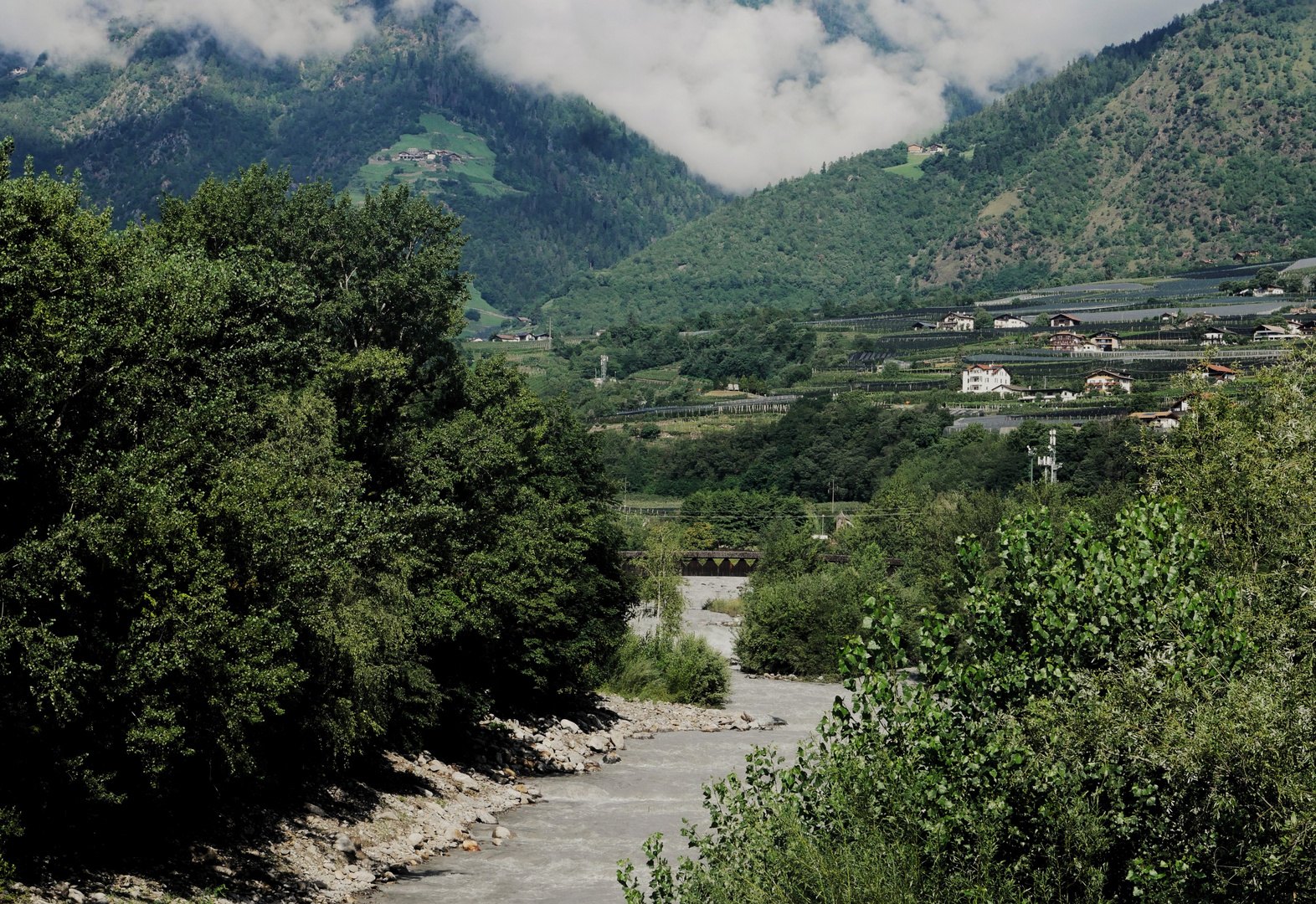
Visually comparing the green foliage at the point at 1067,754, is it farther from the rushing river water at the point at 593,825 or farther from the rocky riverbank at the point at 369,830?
the rushing river water at the point at 593,825

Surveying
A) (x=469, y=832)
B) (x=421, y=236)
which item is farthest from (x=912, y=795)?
(x=421, y=236)

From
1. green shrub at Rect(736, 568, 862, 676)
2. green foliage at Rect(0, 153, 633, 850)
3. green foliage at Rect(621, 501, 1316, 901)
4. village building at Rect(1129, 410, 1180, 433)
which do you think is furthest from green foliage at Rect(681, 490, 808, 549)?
green foliage at Rect(621, 501, 1316, 901)

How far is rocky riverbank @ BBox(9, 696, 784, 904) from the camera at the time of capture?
27.3 metres

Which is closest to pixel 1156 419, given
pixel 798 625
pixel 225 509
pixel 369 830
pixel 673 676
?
pixel 798 625

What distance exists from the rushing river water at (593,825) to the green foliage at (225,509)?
4.81 m

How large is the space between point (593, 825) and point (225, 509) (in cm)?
2155

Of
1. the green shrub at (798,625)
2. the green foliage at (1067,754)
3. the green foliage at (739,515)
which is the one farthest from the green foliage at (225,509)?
the green foliage at (739,515)

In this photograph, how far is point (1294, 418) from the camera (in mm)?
27547

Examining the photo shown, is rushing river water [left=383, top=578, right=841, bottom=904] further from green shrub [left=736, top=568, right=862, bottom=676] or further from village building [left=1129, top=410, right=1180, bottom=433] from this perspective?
village building [left=1129, top=410, right=1180, bottom=433]

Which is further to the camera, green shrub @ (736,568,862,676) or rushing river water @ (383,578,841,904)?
green shrub @ (736,568,862,676)

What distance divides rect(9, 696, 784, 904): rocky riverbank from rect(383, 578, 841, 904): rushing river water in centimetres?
86

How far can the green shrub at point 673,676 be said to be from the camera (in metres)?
76.8

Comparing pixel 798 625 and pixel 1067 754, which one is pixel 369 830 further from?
pixel 798 625

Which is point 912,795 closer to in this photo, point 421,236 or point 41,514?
point 41,514
